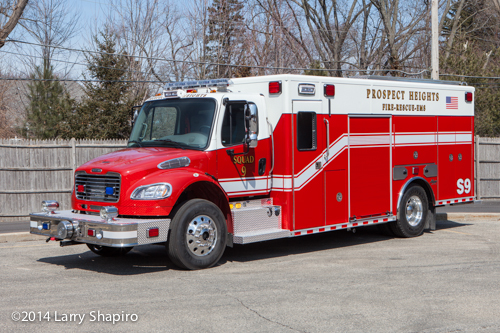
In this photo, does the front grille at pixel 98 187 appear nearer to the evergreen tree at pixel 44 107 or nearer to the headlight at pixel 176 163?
the headlight at pixel 176 163

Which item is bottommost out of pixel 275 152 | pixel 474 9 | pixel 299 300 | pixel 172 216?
pixel 299 300

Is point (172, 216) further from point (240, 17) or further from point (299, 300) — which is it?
point (240, 17)

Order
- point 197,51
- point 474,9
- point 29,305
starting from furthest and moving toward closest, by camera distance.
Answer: point 474,9 < point 197,51 < point 29,305

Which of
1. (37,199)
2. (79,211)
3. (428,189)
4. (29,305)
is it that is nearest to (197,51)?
(37,199)

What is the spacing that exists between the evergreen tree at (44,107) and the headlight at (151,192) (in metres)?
18.0

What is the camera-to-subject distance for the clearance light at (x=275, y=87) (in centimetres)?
941

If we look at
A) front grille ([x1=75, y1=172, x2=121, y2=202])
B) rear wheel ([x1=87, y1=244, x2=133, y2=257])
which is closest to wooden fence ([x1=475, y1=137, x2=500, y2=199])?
rear wheel ([x1=87, y1=244, x2=133, y2=257])

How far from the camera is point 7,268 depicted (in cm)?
890

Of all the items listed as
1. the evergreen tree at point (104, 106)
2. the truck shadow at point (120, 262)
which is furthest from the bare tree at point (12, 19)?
the truck shadow at point (120, 262)

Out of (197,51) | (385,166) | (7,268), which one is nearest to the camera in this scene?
(7,268)

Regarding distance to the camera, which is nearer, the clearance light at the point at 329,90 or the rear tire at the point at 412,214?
the clearance light at the point at 329,90

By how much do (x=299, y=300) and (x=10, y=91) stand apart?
45.5 metres

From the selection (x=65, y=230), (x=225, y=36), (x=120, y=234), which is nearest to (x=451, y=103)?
(x=120, y=234)

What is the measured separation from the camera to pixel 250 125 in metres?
8.98
